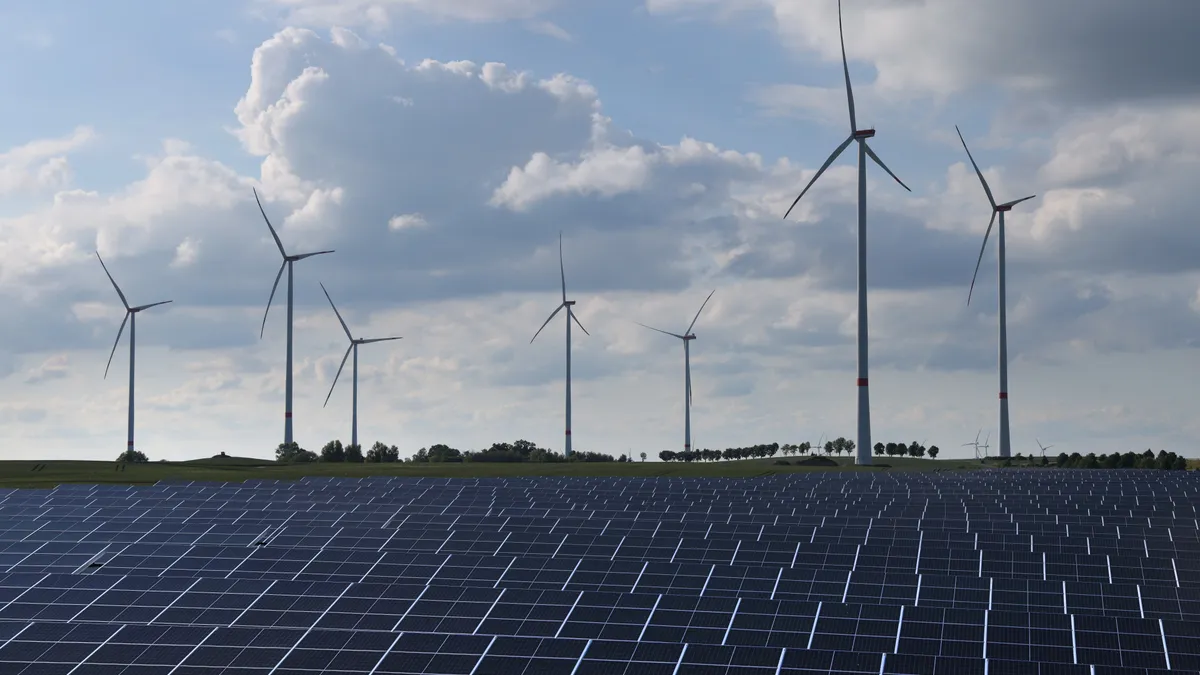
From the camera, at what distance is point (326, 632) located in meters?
38.4

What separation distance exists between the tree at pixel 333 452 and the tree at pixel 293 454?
1468 mm

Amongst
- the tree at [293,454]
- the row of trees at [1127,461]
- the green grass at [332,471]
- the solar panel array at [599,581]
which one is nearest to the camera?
the solar panel array at [599,581]

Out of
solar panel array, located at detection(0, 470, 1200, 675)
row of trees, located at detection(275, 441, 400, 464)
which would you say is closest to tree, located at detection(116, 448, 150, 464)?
row of trees, located at detection(275, 441, 400, 464)

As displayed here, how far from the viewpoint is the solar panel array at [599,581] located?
115 feet

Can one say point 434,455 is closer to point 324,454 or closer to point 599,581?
point 324,454

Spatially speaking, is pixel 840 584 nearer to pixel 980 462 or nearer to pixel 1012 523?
pixel 1012 523

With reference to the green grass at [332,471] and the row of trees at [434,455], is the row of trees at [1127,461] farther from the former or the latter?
the row of trees at [434,455]

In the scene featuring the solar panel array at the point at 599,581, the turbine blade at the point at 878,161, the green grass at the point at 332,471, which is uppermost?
the turbine blade at the point at 878,161

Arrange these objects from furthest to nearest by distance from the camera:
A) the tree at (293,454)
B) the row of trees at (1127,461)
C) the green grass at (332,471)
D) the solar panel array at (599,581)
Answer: the tree at (293,454)
the row of trees at (1127,461)
the green grass at (332,471)
the solar panel array at (599,581)

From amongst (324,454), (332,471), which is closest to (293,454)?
(324,454)

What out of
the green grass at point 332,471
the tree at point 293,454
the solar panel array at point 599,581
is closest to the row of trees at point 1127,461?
the green grass at point 332,471

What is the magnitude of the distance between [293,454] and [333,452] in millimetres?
4915

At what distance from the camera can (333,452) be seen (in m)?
144

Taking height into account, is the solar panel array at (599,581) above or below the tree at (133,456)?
below
